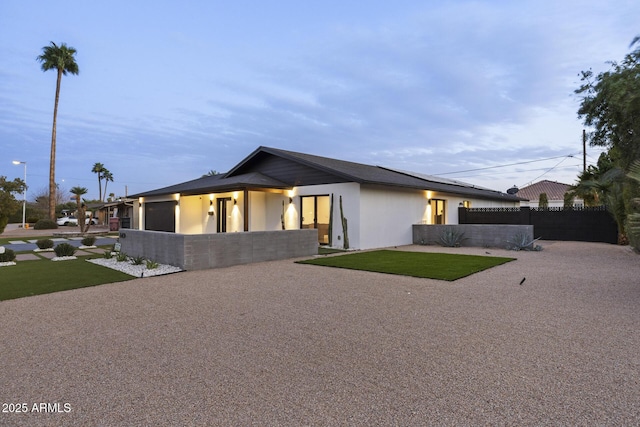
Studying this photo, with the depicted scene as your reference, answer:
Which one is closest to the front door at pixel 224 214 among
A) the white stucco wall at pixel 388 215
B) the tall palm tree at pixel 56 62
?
the white stucco wall at pixel 388 215

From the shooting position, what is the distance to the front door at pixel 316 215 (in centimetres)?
1426

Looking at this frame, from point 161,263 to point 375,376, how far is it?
8.16 m

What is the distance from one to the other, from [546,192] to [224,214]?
38506mm

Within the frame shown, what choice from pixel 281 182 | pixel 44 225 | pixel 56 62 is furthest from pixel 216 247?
pixel 56 62

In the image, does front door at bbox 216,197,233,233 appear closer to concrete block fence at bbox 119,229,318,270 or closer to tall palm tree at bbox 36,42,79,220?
concrete block fence at bbox 119,229,318,270

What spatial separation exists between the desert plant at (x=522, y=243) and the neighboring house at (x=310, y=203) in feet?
13.5

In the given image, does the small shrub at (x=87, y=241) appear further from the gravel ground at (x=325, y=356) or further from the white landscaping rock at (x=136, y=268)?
the gravel ground at (x=325, y=356)

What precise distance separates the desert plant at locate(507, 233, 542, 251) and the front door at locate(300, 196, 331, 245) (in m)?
7.51

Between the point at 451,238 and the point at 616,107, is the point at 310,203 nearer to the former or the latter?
the point at 451,238

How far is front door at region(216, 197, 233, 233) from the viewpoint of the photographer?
16122 mm

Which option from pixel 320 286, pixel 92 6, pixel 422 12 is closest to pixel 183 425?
pixel 320 286

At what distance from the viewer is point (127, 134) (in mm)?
45625

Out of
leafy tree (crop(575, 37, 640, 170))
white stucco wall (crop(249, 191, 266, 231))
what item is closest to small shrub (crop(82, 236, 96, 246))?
white stucco wall (crop(249, 191, 266, 231))

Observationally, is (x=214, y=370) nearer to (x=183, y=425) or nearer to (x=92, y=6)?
(x=183, y=425)
